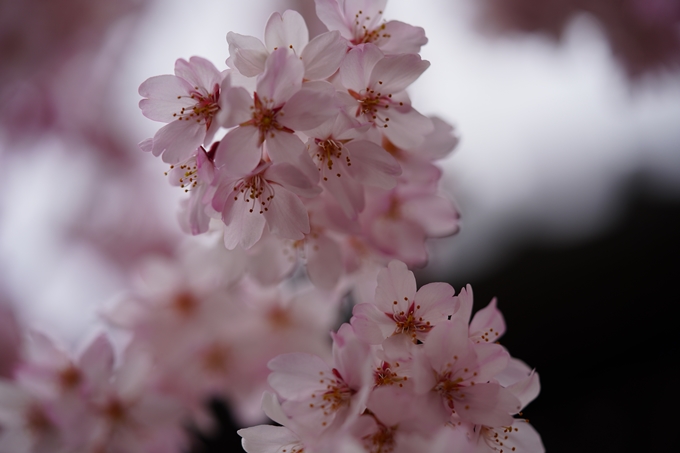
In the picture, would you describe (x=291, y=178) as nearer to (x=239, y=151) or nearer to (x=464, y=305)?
(x=239, y=151)

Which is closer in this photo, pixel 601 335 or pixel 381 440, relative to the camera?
pixel 381 440

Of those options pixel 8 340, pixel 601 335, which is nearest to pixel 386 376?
pixel 601 335

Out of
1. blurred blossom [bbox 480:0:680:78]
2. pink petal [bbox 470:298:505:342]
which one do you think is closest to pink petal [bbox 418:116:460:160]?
pink petal [bbox 470:298:505:342]

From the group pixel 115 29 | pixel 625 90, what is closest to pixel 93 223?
pixel 115 29

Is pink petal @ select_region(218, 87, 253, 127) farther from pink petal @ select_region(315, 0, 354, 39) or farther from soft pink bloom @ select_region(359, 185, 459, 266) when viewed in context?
soft pink bloom @ select_region(359, 185, 459, 266)

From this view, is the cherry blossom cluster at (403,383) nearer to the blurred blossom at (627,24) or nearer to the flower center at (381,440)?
the flower center at (381,440)

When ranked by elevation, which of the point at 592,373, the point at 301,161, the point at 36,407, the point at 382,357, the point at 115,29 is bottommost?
the point at 36,407

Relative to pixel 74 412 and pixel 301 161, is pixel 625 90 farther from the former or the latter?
pixel 74 412
